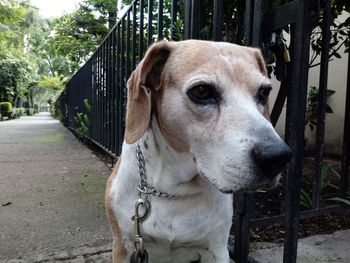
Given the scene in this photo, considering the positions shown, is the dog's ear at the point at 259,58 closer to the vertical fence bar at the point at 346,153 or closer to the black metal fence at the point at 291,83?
the black metal fence at the point at 291,83

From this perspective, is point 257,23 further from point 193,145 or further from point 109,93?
point 109,93

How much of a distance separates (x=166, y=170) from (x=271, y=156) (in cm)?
73

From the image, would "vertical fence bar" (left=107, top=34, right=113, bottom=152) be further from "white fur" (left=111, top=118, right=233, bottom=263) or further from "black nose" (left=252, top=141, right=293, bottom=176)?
"black nose" (left=252, top=141, right=293, bottom=176)

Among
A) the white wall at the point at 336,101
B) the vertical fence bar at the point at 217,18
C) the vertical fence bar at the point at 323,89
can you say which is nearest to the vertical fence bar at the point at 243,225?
the vertical fence bar at the point at 323,89

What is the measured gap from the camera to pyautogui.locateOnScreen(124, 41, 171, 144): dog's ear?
1610 millimetres

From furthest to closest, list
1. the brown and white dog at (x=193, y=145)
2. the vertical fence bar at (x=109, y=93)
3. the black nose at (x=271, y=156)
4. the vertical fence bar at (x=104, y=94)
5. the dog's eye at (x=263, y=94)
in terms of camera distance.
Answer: the vertical fence bar at (x=104, y=94)
the vertical fence bar at (x=109, y=93)
the dog's eye at (x=263, y=94)
the brown and white dog at (x=193, y=145)
the black nose at (x=271, y=156)

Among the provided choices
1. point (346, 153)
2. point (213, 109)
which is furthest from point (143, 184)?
point (346, 153)

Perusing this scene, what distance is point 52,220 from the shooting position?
2.65 metres

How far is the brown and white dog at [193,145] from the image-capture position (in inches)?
49.1

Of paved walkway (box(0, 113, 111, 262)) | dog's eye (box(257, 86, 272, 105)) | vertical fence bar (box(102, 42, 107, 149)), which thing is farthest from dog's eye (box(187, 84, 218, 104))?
vertical fence bar (box(102, 42, 107, 149))

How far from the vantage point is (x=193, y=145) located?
1.45 meters

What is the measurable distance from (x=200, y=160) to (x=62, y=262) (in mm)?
1247

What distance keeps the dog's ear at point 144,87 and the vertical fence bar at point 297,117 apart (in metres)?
0.64

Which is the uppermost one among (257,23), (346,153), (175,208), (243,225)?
(257,23)
